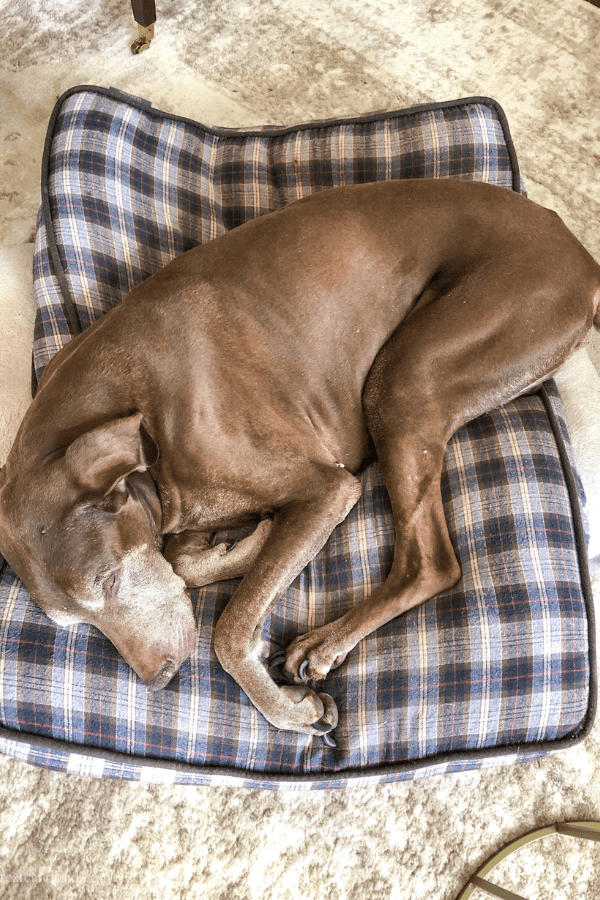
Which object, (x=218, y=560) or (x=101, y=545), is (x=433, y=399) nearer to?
(x=218, y=560)

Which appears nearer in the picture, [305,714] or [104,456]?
[104,456]

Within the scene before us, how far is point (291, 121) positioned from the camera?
13.1ft

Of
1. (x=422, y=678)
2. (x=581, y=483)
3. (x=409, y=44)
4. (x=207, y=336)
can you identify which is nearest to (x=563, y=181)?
(x=409, y=44)

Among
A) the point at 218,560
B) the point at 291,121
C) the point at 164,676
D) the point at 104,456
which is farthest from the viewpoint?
the point at 291,121

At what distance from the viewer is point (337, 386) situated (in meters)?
2.52

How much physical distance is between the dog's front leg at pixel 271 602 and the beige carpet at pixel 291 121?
0.51 m

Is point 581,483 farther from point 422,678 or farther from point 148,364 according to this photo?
point 148,364

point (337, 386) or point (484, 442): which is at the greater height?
point (337, 386)

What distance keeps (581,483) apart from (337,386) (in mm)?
950

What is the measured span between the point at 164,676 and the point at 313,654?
475 millimetres

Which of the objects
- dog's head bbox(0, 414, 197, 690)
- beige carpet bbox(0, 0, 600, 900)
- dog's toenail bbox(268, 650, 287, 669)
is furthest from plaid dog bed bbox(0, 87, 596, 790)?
beige carpet bbox(0, 0, 600, 900)

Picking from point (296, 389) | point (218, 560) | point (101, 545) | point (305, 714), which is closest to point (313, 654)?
point (305, 714)

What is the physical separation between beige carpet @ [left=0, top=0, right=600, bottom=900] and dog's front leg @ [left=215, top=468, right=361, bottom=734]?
1.68ft

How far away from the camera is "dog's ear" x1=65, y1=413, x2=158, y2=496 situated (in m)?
2.01
